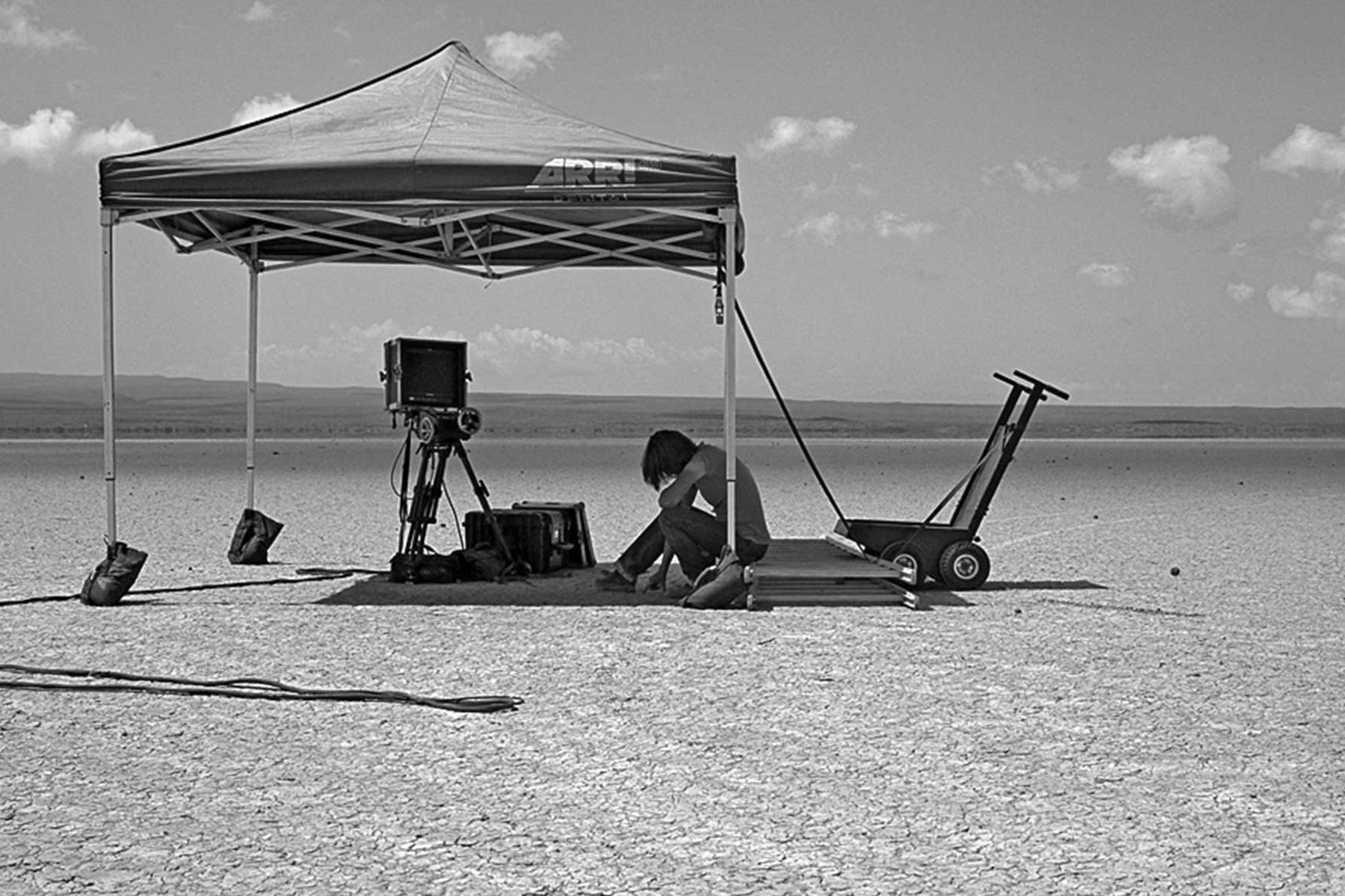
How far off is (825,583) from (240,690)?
14.2 feet

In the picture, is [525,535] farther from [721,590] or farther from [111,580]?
[111,580]

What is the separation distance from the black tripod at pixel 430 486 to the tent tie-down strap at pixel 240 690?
146 inches

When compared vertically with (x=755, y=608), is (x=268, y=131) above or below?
above

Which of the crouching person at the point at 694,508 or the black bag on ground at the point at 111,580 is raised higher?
the crouching person at the point at 694,508

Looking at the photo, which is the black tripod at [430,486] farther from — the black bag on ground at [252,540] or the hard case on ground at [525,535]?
the black bag on ground at [252,540]

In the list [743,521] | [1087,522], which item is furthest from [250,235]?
[1087,522]

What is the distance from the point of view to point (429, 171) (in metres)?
9.23

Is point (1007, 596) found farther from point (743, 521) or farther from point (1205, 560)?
point (1205, 560)

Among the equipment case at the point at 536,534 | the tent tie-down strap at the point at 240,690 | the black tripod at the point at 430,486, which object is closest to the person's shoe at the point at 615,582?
the black tripod at the point at 430,486

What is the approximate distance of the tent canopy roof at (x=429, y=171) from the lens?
364 inches

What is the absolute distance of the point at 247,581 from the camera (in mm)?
11188

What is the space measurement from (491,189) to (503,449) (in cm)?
4419

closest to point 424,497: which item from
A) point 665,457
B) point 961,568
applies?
point 665,457

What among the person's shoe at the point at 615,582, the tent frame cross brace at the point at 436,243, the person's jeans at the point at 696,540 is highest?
the tent frame cross brace at the point at 436,243
